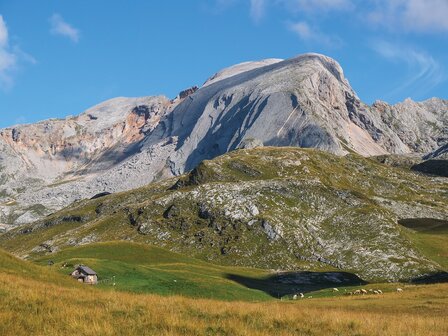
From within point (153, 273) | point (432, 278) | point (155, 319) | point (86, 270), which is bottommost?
point (155, 319)

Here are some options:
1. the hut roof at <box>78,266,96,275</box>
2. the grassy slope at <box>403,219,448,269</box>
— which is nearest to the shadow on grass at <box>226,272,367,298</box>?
the grassy slope at <box>403,219,448,269</box>

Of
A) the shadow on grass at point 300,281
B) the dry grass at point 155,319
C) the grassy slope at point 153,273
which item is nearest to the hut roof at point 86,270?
the grassy slope at point 153,273

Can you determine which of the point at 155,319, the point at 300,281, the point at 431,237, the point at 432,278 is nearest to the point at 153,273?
the point at 300,281

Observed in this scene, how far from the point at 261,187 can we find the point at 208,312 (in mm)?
172610

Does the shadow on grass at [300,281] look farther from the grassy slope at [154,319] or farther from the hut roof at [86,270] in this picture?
A: the grassy slope at [154,319]

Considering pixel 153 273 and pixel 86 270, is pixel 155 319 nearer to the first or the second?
pixel 86 270

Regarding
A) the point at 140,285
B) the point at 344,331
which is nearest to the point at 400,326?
the point at 344,331

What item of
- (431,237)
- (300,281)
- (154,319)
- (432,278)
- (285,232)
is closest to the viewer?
(154,319)

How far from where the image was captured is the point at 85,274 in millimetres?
77438

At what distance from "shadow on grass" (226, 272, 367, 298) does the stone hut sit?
152ft

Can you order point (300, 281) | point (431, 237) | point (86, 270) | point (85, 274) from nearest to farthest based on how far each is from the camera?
point (85, 274) → point (86, 270) → point (300, 281) → point (431, 237)

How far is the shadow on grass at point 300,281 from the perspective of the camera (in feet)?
392

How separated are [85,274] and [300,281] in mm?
68948

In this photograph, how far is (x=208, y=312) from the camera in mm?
21109
